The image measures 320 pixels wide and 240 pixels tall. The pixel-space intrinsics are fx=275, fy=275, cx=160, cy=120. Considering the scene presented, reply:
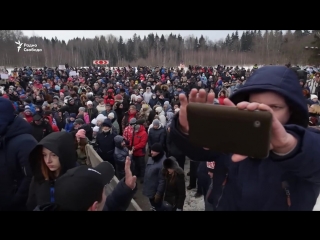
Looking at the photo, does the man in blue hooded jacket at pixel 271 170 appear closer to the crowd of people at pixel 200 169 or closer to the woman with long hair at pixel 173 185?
the crowd of people at pixel 200 169

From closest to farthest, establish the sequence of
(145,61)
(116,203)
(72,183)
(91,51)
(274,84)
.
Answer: (274,84), (72,183), (116,203), (145,61), (91,51)

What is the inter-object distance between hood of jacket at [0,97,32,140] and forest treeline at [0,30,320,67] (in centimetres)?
3326

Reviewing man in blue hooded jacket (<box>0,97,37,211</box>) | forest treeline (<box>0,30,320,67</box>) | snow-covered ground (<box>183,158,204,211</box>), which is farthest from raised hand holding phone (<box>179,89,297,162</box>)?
forest treeline (<box>0,30,320,67</box>)

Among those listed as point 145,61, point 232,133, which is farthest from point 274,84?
point 145,61

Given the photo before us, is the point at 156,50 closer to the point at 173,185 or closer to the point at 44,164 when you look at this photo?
the point at 173,185

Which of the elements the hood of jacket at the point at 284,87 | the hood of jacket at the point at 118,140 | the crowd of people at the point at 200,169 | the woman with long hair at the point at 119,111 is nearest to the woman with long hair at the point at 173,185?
the crowd of people at the point at 200,169

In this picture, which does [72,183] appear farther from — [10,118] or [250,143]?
[10,118]

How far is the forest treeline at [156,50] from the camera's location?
38.8 metres

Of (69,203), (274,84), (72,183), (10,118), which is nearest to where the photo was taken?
(274,84)

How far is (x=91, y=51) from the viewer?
186ft

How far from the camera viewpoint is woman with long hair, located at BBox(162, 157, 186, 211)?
411 centimetres

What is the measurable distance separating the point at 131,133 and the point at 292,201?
5.12 metres

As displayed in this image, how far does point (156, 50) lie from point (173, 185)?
5494cm

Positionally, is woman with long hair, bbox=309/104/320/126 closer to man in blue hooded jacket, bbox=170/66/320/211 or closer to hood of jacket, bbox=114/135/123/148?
hood of jacket, bbox=114/135/123/148
